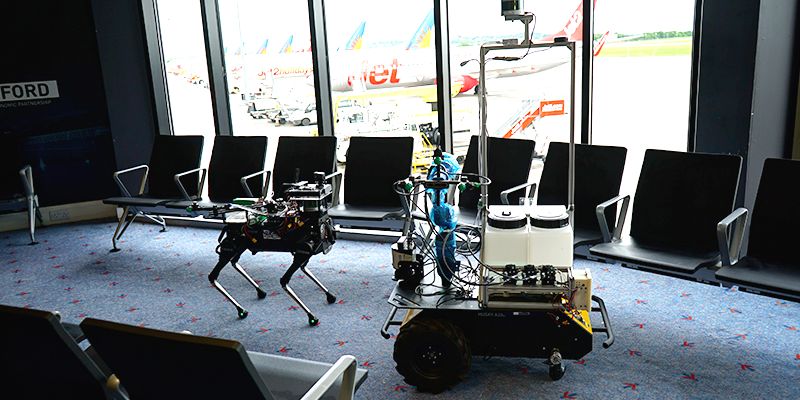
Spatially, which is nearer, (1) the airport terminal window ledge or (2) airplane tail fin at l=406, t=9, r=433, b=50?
(2) airplane tail fin at l=406, t=9, r=433, b=50

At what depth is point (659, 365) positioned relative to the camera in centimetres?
325

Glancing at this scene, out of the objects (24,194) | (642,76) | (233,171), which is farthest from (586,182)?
(24,194)

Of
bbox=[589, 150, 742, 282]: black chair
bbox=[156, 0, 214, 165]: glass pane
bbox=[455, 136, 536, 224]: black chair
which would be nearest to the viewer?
bbox=[589, 150, 742, 282]: black chair

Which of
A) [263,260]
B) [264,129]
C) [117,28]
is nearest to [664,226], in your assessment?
[263,260]

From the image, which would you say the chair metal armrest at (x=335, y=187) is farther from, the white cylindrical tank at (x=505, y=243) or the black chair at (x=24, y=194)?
the black chair at (x=24, y=194)

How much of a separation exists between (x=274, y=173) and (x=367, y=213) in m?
1.03

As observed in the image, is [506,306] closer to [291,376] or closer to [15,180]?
[291,376]

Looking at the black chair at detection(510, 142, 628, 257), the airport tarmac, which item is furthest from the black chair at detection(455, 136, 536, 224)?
the airport tarmac

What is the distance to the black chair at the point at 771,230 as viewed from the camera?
10.6ft

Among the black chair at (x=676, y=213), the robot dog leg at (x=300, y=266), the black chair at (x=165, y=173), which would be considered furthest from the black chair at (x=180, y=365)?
the black chair at (x=165, y=173)

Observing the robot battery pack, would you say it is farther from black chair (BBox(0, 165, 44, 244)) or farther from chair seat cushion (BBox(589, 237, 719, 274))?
black chair (BBox(0, 165, 44, 244))

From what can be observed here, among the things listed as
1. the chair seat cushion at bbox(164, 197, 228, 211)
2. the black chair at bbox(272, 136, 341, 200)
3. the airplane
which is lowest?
the chair seat cushion at bbox(164, 197, 228, 211)

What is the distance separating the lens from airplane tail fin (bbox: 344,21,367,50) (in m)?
5.53

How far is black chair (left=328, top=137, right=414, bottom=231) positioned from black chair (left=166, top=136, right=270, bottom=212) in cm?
69
